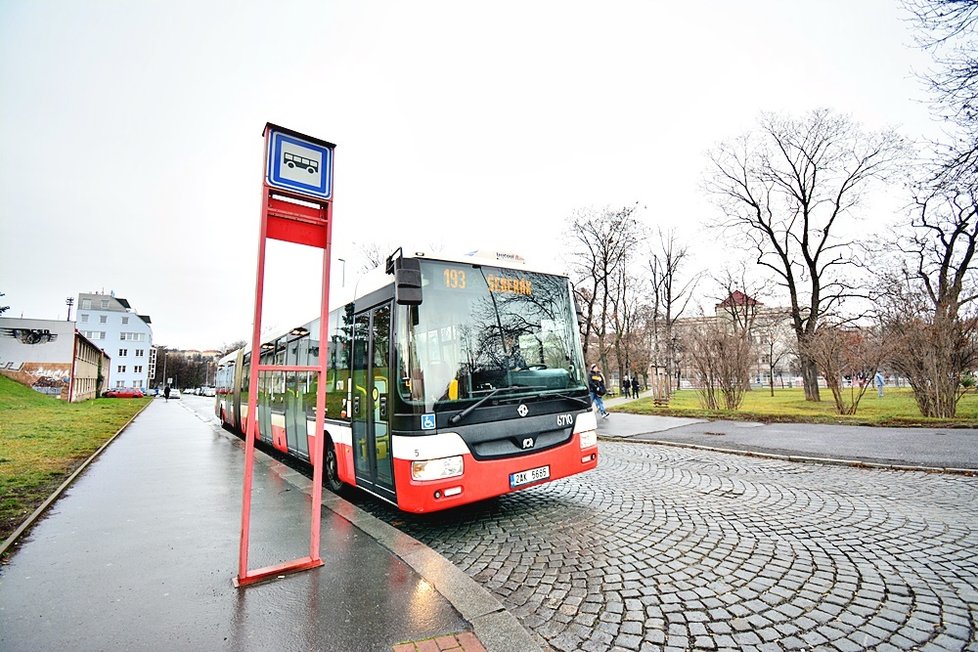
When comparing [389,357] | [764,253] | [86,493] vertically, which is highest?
[764,253]

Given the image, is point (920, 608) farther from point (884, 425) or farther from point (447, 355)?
point (884, 425)

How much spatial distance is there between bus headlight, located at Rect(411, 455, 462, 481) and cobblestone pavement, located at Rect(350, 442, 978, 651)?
0.78 metres

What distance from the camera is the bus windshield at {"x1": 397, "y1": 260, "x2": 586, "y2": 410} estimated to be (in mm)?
4777

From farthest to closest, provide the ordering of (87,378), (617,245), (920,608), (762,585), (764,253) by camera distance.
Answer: (87,378) → (617,245) → (764,253) → (762,585) → (920,608)

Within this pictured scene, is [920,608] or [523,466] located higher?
[523,466]

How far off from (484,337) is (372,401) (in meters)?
1.56

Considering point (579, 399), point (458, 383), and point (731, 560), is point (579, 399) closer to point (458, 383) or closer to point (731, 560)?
point (458, 383)

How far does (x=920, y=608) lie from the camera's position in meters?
3.12

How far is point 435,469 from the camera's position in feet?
14.6

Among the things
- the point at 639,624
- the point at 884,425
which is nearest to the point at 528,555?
the point at 639,624

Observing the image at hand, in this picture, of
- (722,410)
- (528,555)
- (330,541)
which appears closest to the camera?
(528,555)

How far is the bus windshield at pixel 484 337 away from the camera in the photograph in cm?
478

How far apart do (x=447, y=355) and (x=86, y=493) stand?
6.48m

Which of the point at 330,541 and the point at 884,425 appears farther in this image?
the point at 884,425
